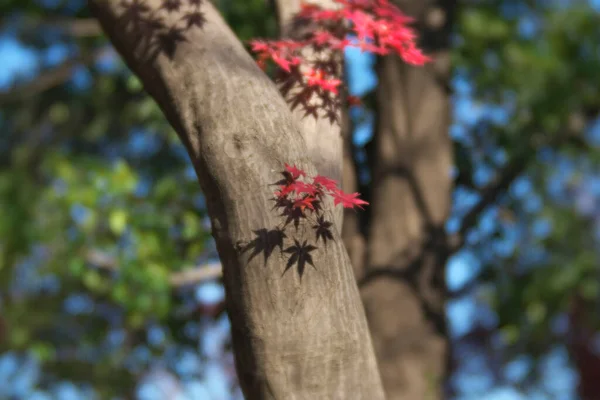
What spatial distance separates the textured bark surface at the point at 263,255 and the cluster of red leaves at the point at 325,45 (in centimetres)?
27

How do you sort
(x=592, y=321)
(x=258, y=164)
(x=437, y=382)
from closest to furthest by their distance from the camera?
(x=258, y=164), (x=437, y=382), (x=592, y=321)

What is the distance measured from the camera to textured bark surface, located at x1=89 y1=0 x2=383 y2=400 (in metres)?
2.05

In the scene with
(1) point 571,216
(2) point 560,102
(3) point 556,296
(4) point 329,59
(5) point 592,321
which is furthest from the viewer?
(5) point 592,321

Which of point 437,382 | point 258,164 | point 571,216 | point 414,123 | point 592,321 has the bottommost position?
point 592,321

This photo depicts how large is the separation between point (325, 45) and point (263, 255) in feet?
3.58

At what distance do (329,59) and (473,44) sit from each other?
5431mm

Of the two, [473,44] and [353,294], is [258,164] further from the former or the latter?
[473,44]

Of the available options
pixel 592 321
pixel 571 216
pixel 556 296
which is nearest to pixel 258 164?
pixel 556 296

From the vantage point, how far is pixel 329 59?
2.82 meters

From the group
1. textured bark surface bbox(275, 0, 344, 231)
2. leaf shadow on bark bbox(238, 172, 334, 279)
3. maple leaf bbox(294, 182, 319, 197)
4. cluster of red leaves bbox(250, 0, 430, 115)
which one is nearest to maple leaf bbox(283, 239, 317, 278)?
leaf shadow on bark bbox(238, 172, 334, 279)

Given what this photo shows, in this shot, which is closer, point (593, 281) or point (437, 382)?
point (437, 382)

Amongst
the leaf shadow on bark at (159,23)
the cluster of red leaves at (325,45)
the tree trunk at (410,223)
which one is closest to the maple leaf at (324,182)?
the cluster of red leaves at (325,45)

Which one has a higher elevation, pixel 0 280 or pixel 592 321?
pixel 0 280

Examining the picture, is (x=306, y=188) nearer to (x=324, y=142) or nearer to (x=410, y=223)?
(x=324, y=142)
